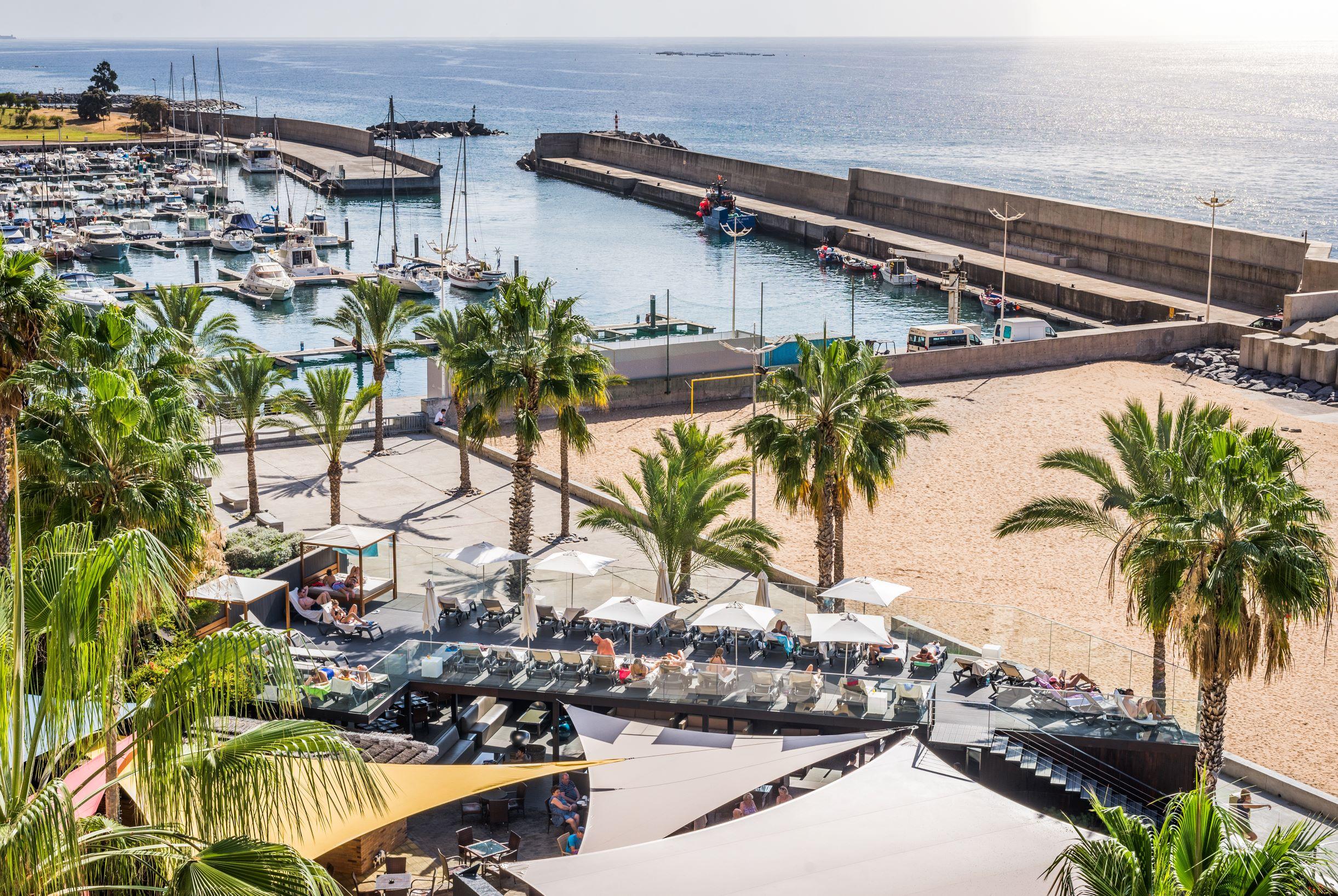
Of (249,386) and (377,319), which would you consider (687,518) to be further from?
(377,319)

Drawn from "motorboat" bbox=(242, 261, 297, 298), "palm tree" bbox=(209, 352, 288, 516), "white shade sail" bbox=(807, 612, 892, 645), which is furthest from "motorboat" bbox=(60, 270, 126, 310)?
"white shade sail" bbox=(807, 612, 892, 645)

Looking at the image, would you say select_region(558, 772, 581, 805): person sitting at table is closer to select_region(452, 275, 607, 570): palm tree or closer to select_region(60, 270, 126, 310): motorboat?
select_region(452, 275, 607, 570): palm tree

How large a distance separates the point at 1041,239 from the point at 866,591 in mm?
54010

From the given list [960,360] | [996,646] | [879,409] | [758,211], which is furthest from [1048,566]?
[758,211]

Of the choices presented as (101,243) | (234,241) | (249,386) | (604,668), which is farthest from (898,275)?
(604,668)

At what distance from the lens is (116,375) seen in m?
14.9

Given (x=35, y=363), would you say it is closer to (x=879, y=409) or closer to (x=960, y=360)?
(x=879, y=409)

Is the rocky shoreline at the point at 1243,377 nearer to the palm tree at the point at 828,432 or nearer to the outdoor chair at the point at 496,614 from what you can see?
the palm tree at the point at 828,432

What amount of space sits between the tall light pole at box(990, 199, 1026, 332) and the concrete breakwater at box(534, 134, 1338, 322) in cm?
47

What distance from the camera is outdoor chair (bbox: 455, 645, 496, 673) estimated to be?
66.7 ft

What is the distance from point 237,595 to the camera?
69.8ft

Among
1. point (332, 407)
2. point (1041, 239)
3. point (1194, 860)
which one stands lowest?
point (332, 407)

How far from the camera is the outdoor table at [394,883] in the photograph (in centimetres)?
1554

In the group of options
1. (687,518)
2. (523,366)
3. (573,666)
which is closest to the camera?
(573,666)
